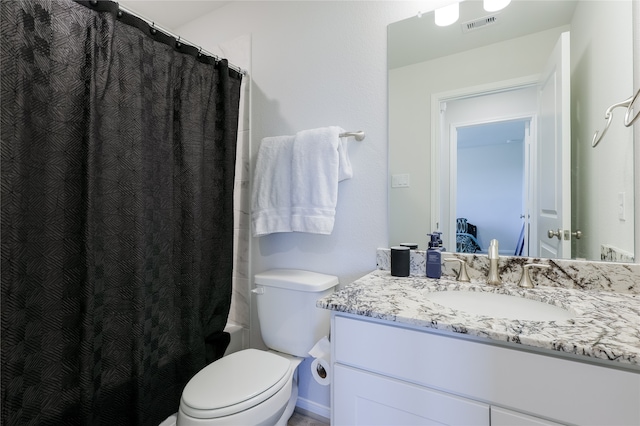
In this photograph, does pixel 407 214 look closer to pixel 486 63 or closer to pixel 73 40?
pixel 486 63

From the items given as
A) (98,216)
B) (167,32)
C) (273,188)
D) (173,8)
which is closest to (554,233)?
(273,188)

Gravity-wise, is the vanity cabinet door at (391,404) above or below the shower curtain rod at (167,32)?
below

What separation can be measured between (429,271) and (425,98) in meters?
0.76

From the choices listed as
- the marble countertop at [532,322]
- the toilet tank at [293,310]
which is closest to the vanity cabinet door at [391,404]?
the marble countertop at [532,322]

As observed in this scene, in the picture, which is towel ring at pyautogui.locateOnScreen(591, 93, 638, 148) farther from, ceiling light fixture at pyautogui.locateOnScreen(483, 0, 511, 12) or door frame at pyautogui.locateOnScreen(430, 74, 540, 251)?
ceiling light fixture at pyautogui.locateOnScreen(483, 0, 511, 12)

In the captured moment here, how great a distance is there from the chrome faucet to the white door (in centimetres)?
16

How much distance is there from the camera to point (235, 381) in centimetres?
109

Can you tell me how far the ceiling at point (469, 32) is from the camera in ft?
3.57

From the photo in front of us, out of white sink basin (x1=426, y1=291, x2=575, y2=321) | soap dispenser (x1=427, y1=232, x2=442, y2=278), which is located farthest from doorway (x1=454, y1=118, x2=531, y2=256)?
white sink basin (x1=426, y1=291, x2=575, y2=321)

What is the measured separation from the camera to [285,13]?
1.62 m

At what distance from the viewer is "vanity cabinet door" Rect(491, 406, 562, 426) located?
637mm

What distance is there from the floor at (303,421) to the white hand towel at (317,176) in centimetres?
98

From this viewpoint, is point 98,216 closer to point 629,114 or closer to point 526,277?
point 526,277

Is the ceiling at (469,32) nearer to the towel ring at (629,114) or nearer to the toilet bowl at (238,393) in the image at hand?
the towel ring at (629,114)
